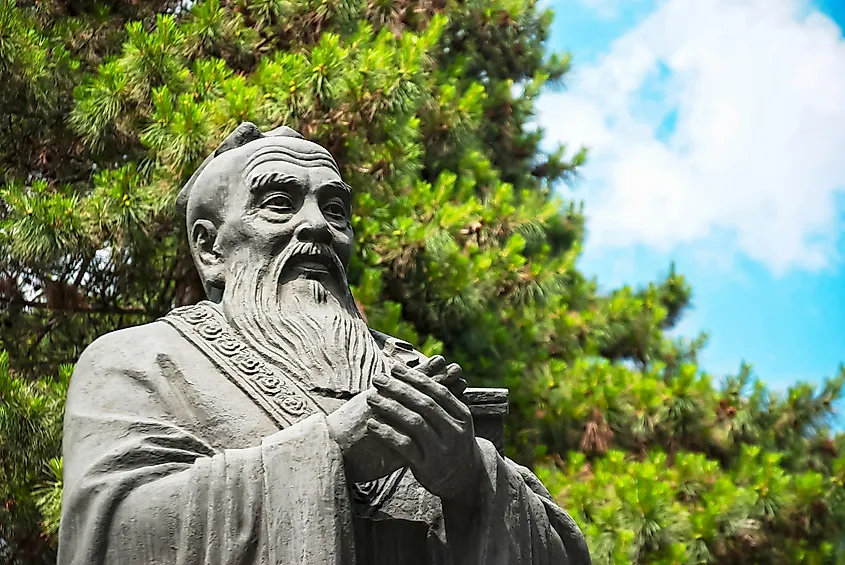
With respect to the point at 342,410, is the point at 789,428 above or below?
above

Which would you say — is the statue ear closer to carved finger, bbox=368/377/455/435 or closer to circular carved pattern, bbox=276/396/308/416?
circular carved pattern, bbox=276/396/308/416

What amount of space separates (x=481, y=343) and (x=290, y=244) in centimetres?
480

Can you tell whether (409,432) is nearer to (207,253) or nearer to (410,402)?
(410,402)

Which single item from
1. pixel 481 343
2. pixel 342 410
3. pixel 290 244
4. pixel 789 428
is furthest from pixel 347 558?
pixel 789 428

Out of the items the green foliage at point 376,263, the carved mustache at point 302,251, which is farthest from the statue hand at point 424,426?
the green foliage at point 376,263

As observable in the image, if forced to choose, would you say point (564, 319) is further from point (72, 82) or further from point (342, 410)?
point (342, 410)

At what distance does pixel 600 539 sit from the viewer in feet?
23.0

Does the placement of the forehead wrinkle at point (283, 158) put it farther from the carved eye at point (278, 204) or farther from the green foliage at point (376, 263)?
the green foliage at point (376, 263)

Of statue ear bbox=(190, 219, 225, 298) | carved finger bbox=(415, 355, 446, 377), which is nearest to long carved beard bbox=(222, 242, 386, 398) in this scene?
statue ear bbox=(190, 219, 225, 298)

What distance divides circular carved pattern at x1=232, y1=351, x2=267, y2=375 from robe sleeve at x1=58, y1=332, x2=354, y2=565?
26 cm

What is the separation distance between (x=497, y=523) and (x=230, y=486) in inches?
27.1

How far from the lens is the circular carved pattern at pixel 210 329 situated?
10.5 feet

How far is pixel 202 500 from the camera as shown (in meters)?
2.68

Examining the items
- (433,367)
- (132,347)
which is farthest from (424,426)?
(132,347)
